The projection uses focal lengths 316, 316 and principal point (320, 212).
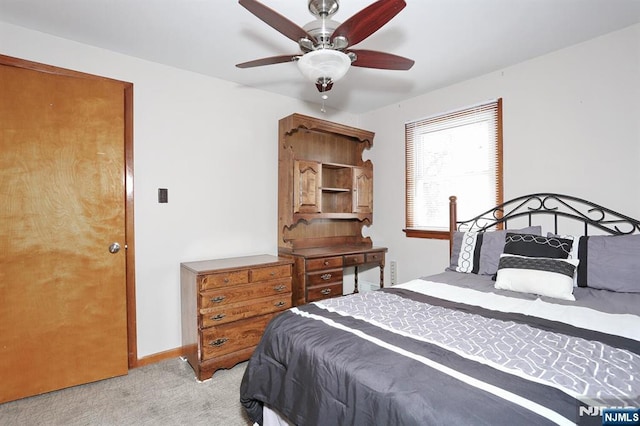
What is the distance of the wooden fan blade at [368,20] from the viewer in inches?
51.9

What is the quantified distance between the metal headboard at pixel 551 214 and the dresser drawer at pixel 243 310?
173 cm

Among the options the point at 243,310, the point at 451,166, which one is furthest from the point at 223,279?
the point at 451,166

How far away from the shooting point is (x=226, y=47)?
7.88 feet

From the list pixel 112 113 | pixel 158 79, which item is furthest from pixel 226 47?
pixel 112 113

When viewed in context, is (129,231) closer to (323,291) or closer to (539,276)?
(323,291)

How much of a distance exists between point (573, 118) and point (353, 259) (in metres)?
2.20

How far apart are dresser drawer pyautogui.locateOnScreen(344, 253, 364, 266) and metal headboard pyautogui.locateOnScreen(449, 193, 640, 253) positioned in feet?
3.09

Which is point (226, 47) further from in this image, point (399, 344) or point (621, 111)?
point (621, 111)

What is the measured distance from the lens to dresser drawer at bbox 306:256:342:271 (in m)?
3.01

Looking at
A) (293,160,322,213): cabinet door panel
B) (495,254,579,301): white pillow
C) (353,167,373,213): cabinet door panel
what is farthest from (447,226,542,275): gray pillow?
(293,160,322,213): cabinet door panel

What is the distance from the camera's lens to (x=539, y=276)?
195 centimetres

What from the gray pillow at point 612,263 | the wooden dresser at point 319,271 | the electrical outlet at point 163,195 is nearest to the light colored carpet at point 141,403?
the wooden dresser at point 319,271

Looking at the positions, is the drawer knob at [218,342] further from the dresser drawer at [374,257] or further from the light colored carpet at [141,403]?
the dresser drawer at [374,257]

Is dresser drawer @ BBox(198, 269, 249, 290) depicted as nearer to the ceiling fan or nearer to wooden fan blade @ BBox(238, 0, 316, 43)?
the ceiling fan
